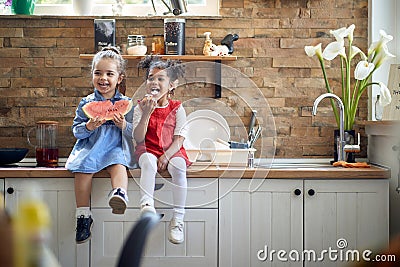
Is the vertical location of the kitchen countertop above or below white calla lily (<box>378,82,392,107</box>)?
below

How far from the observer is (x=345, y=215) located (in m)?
3.44

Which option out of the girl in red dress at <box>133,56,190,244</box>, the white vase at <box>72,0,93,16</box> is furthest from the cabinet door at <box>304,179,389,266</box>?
the white vase at <box>72,0,93,16</box>

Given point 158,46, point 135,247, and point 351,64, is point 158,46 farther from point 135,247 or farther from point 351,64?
point 135,247

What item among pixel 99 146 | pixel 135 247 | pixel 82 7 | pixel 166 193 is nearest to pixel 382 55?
pixel 166 193

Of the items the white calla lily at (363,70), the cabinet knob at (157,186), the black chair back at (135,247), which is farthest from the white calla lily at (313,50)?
the black chair back at (135,247)

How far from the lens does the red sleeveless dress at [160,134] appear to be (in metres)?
3.44

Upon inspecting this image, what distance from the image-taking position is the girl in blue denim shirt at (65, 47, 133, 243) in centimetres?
329

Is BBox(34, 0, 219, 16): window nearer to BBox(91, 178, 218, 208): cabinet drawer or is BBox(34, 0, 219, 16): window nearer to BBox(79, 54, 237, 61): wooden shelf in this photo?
BBox(79, 54, 237, 61): wooden shelf

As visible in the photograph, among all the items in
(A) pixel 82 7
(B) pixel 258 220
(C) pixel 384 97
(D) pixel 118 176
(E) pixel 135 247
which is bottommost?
(B) pixel 258 220

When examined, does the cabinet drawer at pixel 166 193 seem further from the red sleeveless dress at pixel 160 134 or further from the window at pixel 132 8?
the window at pixel 132 8

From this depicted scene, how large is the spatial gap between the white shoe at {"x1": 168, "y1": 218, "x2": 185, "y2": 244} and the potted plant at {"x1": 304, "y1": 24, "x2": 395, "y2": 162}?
1.15 m

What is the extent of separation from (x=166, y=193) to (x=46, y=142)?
83cm

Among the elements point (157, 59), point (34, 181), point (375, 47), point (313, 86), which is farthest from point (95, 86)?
point (375, 47)

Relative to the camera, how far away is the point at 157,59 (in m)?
3.68
